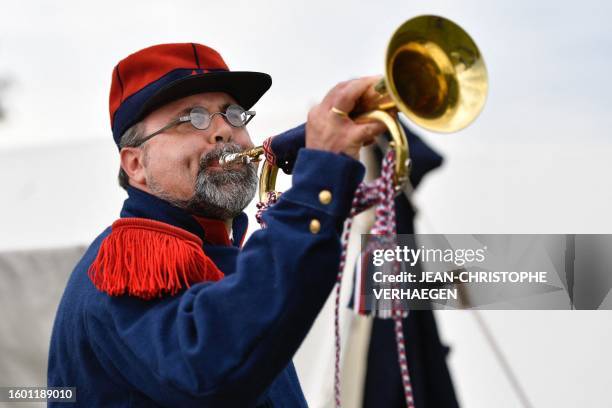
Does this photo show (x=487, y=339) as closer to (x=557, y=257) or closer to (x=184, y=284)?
(x=557, y=257)

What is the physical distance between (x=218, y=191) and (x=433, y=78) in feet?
2.06

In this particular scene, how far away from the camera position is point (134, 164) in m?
1.78

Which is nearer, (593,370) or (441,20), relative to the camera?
(441,20)

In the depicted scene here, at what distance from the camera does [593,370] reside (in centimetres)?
339

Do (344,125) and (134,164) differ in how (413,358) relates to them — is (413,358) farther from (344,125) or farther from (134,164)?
(344,125)

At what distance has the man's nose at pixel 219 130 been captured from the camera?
1699 millimetres

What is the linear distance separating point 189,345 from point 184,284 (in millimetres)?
231

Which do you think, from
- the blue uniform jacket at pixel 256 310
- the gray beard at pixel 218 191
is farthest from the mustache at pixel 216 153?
the blue uniform jacket at pixel 256 310

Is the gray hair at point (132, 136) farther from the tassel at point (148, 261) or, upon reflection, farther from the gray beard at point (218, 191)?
the tassel at point (148, 261)

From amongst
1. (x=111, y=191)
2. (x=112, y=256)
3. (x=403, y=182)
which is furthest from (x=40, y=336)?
(x=403, y=182)

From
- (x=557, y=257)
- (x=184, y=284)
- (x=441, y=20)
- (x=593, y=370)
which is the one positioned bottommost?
(x=593, y=370)

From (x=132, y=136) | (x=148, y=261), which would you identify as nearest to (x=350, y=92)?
(x=148, y=261)

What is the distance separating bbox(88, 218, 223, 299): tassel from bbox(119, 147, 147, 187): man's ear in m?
0.19

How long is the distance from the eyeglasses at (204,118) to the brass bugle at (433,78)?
0.61 metres
